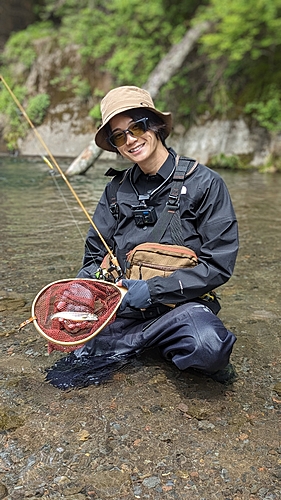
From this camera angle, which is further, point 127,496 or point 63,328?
point 63,328

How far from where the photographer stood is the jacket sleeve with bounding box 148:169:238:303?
2773mm

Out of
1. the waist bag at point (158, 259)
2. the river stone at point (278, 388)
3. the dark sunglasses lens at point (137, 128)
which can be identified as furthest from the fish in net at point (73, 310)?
the river stone at point (278, 388)

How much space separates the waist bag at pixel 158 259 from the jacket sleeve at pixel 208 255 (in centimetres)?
7

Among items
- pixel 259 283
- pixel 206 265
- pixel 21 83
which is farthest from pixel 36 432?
Result: pixel 21 83

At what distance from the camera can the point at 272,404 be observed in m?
2.68

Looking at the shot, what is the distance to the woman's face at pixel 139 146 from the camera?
2.99 meters

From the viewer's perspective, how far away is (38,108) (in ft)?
66.7

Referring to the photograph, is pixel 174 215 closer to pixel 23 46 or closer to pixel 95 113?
pixel 95 113

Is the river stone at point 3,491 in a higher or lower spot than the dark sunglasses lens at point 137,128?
lower

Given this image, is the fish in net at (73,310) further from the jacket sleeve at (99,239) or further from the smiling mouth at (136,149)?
the smiling mouth at (136,149)

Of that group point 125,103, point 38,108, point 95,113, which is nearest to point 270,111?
point 95,113

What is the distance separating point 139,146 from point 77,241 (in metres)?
3.48

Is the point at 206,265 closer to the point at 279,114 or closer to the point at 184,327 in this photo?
the point at 184,327

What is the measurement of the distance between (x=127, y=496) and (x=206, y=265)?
4.36 ft
